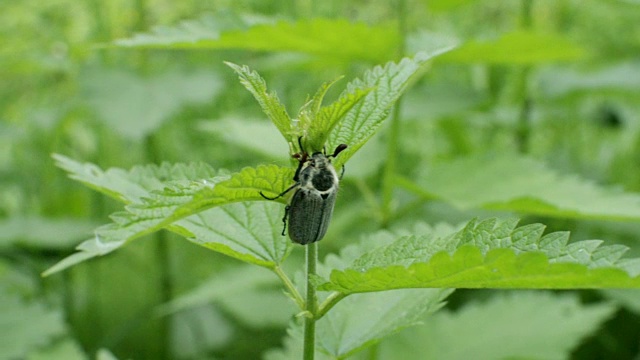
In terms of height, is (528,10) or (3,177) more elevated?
(528,10)

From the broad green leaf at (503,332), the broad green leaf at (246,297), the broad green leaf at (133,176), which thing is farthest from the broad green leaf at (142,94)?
the broad green leaf at (133,176)

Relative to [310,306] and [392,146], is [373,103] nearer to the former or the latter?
[310,306]

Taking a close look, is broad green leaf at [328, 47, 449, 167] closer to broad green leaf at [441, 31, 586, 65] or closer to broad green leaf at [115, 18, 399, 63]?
broad green leaf at [115, 18, 399, 63]

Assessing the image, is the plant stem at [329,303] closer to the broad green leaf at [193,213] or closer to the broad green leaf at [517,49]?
the broad green leaf at [193,213]

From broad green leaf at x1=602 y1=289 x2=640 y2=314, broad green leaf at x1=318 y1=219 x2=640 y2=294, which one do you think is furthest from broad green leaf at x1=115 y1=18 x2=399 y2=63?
broad green leaf at x1=602 y1=289 x2=640 y2=314

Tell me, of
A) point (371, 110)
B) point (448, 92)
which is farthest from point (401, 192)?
point (371, 110)

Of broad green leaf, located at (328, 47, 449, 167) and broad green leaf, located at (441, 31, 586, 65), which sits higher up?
broad green leaf, located at (441, 31, 586, 65)

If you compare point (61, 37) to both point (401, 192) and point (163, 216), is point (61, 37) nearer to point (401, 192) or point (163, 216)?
point (401, 192)
